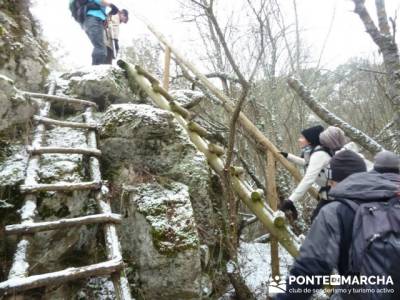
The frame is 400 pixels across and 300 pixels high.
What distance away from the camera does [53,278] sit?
1.99 meters

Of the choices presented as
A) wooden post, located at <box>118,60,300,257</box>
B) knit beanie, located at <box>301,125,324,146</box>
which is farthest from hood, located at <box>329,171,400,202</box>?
knit beanie, located at <box>301,125,324,146</box>

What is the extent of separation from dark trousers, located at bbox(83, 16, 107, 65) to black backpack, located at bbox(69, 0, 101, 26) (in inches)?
4.9

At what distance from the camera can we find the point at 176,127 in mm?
3656

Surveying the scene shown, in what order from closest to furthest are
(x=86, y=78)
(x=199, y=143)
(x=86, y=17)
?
(x=199, y=143) → (x=86, y=78) → (x=86, y=17)

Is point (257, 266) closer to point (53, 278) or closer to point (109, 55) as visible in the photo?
point (53, 278)

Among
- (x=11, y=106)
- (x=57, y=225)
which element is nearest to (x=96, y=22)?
(x=11, y=106)

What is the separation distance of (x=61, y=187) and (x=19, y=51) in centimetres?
259

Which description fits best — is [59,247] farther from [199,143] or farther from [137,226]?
[199,143]

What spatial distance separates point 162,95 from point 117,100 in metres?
0.63

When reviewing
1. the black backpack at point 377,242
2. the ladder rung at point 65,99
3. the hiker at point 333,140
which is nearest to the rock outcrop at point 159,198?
the ladder rung at point 65,99

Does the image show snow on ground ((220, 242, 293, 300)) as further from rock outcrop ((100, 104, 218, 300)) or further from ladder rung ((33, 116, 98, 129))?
ladder rung ((33, 116, 98, 129))

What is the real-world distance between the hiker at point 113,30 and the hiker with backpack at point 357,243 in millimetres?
5290

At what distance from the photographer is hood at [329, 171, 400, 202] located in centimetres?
164

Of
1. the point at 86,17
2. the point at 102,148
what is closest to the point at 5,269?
the point at 102,148
